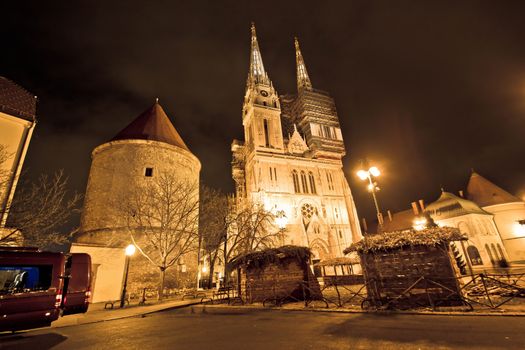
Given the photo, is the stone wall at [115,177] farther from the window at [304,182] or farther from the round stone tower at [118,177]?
the window at [304,182]

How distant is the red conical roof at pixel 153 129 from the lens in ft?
67.2

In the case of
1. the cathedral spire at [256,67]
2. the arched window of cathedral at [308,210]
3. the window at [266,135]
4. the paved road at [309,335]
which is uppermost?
the cathedral spire at [256,67]

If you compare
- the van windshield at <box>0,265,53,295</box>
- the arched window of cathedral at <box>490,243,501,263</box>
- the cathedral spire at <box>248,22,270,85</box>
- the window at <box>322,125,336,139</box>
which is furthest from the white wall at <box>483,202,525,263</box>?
the van windshield at <box>0,265,53,295</box>

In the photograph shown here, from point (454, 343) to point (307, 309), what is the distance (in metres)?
5.98

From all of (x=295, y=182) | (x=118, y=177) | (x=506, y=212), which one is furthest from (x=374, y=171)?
(x=506, y=212)

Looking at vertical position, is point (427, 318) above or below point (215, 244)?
below

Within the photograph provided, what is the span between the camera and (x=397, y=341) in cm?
494

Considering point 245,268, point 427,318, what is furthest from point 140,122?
point 427,318

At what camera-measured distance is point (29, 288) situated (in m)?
6.67

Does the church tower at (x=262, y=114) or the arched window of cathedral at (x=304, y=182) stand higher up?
the church tower at (x=262, y=114)

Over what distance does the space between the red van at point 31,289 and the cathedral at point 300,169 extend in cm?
2596

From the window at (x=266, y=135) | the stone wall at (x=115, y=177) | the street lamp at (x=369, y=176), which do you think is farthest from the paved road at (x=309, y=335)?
the window at (x=266, y=135)

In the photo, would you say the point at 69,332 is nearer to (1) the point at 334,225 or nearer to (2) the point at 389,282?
(2) the point at 389,282

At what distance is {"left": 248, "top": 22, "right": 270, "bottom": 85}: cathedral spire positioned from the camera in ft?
178
